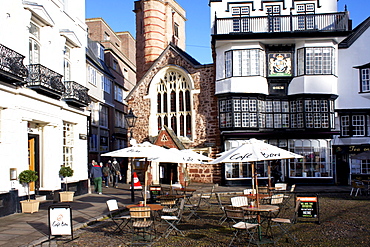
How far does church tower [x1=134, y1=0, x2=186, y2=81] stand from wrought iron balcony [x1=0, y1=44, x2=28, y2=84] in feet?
72.0

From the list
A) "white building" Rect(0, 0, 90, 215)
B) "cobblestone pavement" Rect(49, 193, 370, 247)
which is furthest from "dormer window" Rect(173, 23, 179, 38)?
"cobblestone pavement" Rect(49, 193, 370, 247)

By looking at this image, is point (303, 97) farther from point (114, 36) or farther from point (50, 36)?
point (114, 36)

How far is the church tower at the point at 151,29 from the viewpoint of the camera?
35.4 metres

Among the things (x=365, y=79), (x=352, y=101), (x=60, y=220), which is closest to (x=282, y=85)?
(x=352, y=101)

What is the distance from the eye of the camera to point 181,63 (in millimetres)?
29766

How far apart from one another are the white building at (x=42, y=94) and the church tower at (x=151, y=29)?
1418cm

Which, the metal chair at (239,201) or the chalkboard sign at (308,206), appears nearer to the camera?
the metal chair at (239,201)

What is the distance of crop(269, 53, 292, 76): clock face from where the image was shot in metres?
27.8

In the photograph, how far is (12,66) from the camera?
1350cm

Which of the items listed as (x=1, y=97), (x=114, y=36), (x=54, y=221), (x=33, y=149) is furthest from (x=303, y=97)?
(x=114, y=36)

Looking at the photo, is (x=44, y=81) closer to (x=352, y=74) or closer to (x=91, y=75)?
(x=91, y=75)

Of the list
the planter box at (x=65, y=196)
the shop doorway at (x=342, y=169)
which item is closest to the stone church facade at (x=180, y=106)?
the shop doorway at (x=342, y=169)

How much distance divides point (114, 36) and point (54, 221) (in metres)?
39.5

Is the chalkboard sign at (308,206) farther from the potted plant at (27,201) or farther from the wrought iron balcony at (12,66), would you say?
the wrought iron balcony at (12,66)
